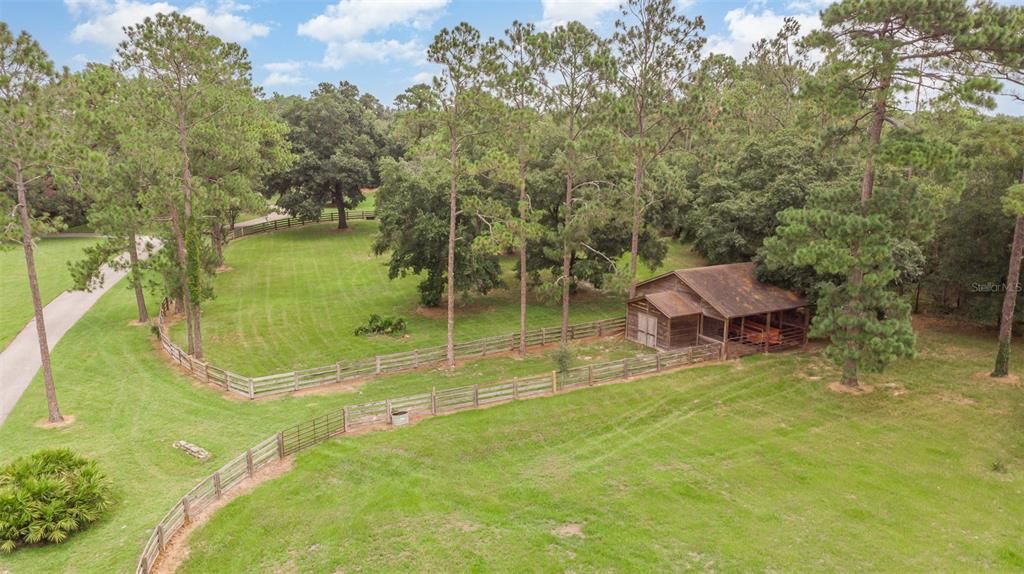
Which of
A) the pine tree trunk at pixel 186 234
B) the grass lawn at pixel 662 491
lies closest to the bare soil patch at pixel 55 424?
the pine tree trunk at pixel 186 234

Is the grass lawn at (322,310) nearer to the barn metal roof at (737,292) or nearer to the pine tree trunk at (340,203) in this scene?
the pine tree trunk at (340,203)

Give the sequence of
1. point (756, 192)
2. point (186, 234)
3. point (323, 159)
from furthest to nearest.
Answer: point (323, 159) < point (756, 192) < point (186, 234)

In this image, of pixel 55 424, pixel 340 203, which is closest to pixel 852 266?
pixel 55 424

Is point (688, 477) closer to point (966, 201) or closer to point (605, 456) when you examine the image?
point (605, 456)

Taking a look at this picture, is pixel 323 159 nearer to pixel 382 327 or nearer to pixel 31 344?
pixel 382 327

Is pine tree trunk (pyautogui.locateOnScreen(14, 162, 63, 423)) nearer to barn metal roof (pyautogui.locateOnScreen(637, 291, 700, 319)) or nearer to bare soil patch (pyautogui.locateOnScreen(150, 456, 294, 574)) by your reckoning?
bare soil patch (pyautogui.locateOnScreen(150, 456, 294, 574))

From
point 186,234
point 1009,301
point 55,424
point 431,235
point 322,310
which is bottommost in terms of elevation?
point 55,424

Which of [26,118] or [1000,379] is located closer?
[26,118]

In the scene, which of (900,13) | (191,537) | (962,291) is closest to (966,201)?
(962,291)
